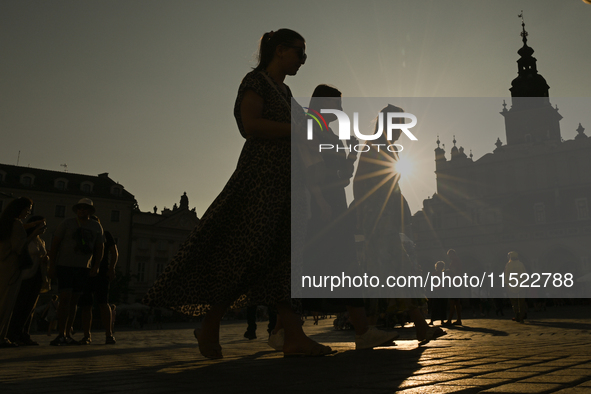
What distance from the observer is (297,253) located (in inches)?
130

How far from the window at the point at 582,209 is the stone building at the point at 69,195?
43813 mm

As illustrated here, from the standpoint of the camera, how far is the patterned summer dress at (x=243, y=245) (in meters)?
3.09

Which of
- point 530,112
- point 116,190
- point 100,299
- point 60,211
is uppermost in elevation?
point 530,112

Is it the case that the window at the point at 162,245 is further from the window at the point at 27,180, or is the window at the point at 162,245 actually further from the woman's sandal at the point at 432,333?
the woman's sandal at the point at 432,333

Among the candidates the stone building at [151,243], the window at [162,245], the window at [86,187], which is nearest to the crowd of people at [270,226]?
the stone building at [151,243]

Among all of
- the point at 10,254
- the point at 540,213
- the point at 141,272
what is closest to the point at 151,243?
the point at 141,272

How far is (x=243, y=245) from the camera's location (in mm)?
3152

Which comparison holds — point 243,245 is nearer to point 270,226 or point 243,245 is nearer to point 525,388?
point 270,226

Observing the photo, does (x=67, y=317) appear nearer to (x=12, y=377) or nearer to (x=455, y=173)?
(x=12, y=377)

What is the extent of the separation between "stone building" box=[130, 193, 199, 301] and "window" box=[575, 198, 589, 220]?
38.8 meters

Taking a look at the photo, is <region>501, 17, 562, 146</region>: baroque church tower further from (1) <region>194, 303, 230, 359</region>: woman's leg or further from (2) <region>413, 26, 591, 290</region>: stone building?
(1) <region>194, 303, 230, 359</region>: woman's leg

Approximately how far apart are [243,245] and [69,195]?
52999 mm

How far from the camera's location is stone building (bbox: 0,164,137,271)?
49625 millimetres

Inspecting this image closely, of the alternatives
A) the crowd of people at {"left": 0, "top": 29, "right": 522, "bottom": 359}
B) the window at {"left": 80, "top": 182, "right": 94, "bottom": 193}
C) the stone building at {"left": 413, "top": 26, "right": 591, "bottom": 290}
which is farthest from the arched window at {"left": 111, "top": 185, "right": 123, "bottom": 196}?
the crowd of people at {"left": 0, "top": 29, "right": 522, "bottom": 359}
